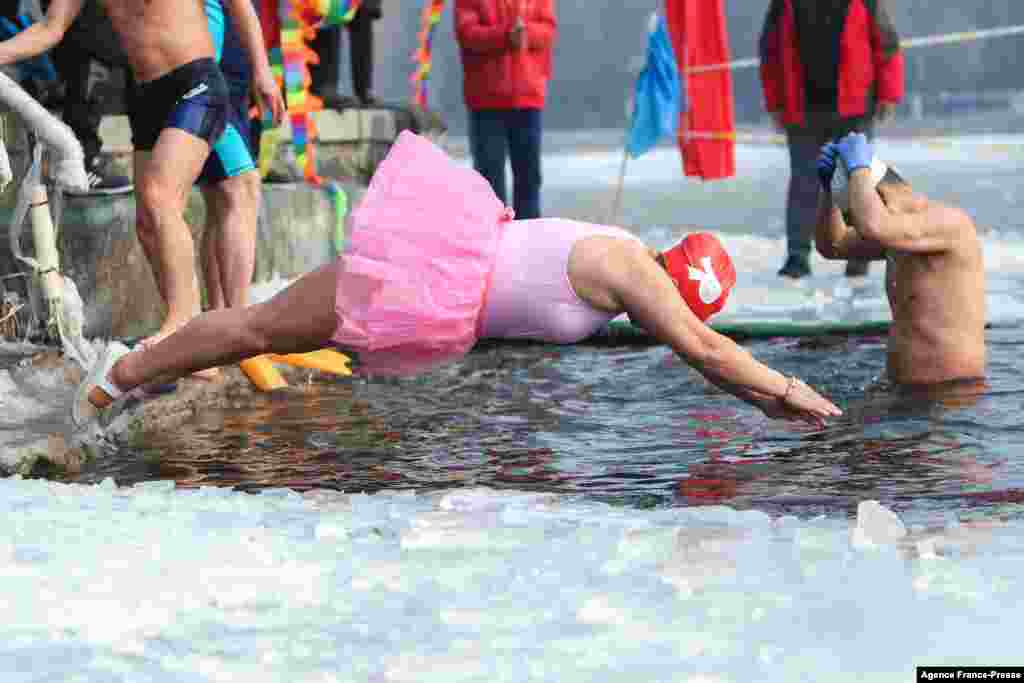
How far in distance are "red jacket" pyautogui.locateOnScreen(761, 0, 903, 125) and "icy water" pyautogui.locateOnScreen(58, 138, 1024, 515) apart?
1655 millimetres

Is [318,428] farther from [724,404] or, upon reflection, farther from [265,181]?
[265,181]

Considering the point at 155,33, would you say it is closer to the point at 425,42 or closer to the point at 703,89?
the point at 425,42

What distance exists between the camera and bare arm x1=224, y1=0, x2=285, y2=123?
5.98 metres

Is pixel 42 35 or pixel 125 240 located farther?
pixel 125 240

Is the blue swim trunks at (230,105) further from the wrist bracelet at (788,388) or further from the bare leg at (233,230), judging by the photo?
the wrist bracelet at (788,388)

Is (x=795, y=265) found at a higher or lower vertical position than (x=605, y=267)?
lower

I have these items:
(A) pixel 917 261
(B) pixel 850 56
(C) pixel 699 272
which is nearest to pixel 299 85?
(B) pixel 850 56

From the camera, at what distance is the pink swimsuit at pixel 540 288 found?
4.26m

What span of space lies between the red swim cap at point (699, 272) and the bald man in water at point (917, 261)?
1.23m

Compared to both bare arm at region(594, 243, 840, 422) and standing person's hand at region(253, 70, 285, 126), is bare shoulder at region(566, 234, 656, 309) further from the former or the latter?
standing person's hand at region(253, 70, 285, 126)

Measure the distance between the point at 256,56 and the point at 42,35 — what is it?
83cm

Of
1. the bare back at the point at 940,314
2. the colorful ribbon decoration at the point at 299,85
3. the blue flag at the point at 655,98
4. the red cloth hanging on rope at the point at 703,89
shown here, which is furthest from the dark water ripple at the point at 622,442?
the red cloth hanging on rope at the point at 703,89

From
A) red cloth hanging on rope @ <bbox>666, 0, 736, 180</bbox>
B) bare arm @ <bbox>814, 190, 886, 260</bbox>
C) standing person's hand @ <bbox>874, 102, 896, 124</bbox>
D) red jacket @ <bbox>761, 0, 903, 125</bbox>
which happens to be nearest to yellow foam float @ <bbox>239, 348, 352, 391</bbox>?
bare arm @ <bbox>814, 190, 886, 260</bbox>

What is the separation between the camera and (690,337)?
167 inches
